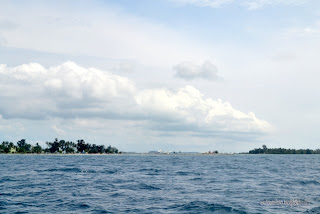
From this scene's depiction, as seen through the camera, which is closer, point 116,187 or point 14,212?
point 14,212

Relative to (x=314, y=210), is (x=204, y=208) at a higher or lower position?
lower

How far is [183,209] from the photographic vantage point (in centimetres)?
3284

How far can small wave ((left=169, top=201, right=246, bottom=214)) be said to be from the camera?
32.1m

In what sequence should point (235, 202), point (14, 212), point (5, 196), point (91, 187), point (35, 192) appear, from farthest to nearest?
point (91, 187), point (35, 192), point (5, 196), point (235, 202), point (14, 212)

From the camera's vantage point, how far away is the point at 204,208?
33.2 meters

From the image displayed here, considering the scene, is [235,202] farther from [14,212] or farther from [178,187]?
[14,212]

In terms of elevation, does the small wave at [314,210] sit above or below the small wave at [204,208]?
above

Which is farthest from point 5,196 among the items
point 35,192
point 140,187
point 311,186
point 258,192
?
point 311,186

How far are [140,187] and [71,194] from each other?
1136 cm

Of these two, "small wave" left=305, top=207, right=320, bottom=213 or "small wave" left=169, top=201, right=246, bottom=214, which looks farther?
"small wave" left=169, top=201, right=246, bottom=214

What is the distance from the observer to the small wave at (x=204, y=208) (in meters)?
32.1

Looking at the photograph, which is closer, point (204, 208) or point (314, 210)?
point (314, 210)

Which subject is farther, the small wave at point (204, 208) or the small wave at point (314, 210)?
the small wave at point (204, 208)

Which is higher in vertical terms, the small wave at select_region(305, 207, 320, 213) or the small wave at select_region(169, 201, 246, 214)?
the small wave at select_region(305, 207, 320, 213)
